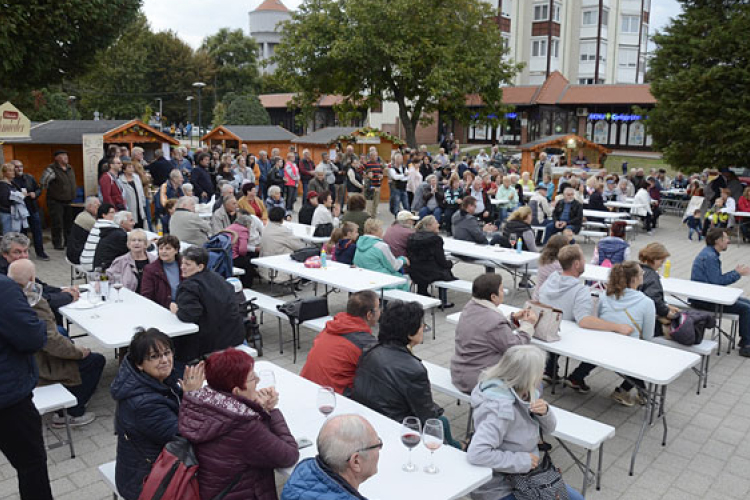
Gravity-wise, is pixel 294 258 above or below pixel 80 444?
above

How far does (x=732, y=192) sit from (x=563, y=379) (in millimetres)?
13792

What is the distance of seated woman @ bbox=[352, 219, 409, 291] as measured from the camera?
313 inches

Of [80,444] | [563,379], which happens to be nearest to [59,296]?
[80,444]

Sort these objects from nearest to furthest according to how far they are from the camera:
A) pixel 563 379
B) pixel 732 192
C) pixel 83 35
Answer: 1. pixel 563 379
2. pixel 83 35
3. pixel 732 192

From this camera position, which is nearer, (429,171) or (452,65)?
(429,171)

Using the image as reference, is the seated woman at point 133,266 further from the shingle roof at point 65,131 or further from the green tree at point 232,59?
the green tree at point 232,59

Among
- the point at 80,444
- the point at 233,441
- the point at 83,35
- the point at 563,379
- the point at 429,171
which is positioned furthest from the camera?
the point at 429,171

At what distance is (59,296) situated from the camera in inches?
232

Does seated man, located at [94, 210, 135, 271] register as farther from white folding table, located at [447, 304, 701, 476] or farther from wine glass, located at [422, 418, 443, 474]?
wine glass, located at [422, 418, 443, 474]

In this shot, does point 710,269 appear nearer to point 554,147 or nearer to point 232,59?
point 554,147

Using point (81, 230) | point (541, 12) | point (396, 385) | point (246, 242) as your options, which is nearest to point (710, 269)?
point (396, 385)

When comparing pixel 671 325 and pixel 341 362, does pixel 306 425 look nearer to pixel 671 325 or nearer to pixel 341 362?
pixel 341 362

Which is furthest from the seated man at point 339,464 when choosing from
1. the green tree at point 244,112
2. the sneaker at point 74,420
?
the green tree at point 244,112

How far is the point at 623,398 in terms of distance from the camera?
19.8ft
